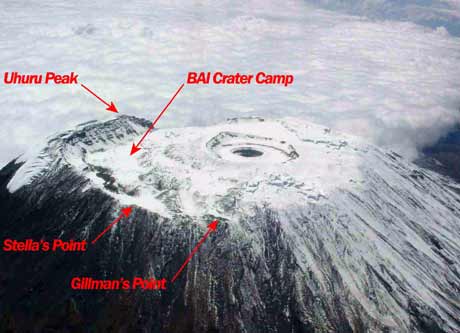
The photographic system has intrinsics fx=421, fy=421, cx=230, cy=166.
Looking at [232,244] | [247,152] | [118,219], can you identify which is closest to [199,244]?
[232,244]

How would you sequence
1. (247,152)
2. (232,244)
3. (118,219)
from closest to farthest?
(232,244)
(118,219)
(247,152)

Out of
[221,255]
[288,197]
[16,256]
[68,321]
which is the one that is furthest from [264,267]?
[16,256]

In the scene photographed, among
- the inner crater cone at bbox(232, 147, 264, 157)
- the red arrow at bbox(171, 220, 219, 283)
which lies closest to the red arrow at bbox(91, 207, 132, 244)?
the red arrow at bbox(171, 220, 219, 283)

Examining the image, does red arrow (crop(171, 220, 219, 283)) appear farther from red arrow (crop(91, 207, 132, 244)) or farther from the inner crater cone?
the inner crater cone

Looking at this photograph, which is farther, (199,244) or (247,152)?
(247,152)

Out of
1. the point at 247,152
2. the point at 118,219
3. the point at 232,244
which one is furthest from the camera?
the point at 247,152

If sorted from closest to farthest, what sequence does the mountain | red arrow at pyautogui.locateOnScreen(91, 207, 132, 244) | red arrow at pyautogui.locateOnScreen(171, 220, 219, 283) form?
the mountain → red arrow at pyautogui.locateOnScreen(171, 220, 219, 283) → red arrow at pyautogui.locateOnScreen(91, 207, 132, 244)

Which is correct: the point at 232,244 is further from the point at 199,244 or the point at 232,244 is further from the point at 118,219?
the point at 118,219

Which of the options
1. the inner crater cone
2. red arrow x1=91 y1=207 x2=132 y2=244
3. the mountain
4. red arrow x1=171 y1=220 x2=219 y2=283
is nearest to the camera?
the mountain

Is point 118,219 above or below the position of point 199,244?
above


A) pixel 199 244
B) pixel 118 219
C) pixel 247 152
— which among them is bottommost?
pixel 199 244
